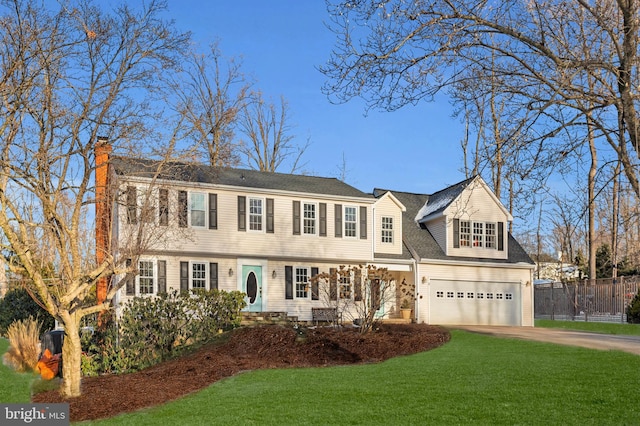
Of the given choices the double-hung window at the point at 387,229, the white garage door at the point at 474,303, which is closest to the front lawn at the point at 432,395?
the white garage door at the point at 474,303

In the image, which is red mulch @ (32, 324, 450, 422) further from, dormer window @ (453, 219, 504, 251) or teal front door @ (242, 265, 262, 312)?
dormer window @ (453, 219, 504, 251)

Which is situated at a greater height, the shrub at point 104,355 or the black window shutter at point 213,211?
the black window shutter at point 213,211

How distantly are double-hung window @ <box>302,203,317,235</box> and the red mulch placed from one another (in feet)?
20.0

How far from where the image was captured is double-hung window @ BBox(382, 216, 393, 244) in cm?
2794

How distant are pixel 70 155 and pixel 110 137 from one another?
162cm

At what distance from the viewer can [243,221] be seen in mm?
24594

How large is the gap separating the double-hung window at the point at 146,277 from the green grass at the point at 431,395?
27.7 ft

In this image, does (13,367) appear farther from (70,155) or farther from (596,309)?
(596,309)

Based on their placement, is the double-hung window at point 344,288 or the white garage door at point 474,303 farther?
the white garage door at point 474,303

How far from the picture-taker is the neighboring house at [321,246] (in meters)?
23.3

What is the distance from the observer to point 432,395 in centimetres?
1060

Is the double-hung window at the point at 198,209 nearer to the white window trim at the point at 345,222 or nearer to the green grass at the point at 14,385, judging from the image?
the white window trim at the point at 345,222

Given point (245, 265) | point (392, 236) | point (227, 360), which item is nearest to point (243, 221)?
point (245, 265)

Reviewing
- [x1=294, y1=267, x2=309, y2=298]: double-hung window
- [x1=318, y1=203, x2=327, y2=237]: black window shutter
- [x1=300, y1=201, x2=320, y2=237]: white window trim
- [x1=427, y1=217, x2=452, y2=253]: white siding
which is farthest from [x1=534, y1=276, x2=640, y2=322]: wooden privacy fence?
[x1=294, y1=267, x2=309, y2=298]: double-hung window
